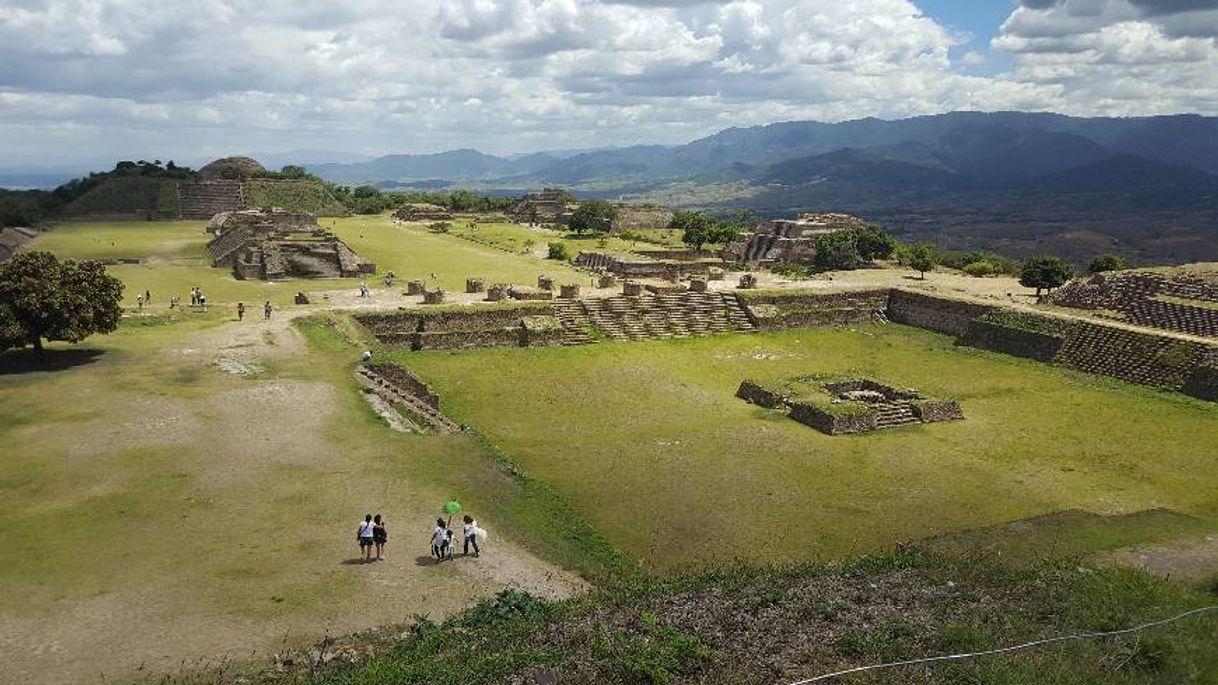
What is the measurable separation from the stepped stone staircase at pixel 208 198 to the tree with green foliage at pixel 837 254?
164 feet

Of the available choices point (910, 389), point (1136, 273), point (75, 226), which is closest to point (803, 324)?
point (910, 389)

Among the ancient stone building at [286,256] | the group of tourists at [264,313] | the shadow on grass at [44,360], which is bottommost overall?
the shadow on grass at [44,360]

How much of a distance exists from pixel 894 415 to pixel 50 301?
75.2 ft

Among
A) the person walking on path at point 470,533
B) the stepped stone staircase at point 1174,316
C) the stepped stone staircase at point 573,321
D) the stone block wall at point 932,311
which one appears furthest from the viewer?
the stone block wall at point 932,311

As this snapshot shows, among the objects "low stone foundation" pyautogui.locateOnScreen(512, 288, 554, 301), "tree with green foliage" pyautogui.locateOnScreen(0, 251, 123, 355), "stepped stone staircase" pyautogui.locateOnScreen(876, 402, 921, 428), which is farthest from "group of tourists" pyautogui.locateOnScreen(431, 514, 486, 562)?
"low stone foundation" pyautogui.locateOnScreen(512, 288, 554, 301)

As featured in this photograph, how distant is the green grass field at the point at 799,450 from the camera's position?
16.9 m

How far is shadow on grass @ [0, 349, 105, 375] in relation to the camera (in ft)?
77.4

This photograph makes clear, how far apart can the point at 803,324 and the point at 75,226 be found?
5692 cm

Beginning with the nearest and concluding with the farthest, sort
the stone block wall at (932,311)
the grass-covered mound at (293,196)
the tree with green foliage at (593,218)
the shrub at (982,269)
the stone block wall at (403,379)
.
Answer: the stone block wall at (403,379) < the stone block wall at (932,311) < the shrub at (982,269) < the tree with green foliage at (593,218) < the grass-covered mound at (293,196)

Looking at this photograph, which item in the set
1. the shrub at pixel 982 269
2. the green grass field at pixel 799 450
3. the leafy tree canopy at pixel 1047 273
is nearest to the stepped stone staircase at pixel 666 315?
the green grass field at pixel 799 450

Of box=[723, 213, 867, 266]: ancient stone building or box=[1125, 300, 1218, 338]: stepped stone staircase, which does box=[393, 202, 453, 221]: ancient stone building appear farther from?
box=[1125, 300, 1218, 338]: stepped stone staircase

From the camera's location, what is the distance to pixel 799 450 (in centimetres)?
2134

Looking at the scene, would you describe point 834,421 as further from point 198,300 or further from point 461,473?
point 198,300

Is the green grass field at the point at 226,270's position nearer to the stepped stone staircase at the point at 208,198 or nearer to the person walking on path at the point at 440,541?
the stepped stone staircase at the point at 208,198
